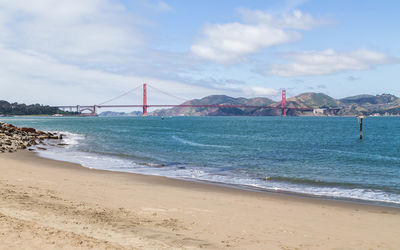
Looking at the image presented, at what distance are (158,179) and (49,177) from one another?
5.21 meters

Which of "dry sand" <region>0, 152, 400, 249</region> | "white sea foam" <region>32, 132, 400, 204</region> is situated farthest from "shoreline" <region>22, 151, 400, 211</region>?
"white sea foam" <region>32, 132, 400, 204</region>

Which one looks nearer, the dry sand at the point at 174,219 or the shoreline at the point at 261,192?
the dry sand at the point at 174,219

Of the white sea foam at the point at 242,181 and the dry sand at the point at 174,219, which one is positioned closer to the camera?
the dry sand at the point at 174,219

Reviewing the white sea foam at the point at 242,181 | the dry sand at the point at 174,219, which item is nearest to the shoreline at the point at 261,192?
the dry sand at the point at 174,219

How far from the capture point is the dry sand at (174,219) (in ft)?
22.1

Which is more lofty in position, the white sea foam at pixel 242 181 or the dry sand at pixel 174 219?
the dry sand at pixel 174 219

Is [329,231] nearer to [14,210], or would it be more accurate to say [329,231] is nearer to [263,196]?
[263,196]

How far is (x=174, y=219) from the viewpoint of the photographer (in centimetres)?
888

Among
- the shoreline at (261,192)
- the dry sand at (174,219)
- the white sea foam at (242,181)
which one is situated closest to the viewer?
the dry sand at (174,219)

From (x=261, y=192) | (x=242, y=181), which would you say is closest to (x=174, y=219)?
(x=261, y=192)

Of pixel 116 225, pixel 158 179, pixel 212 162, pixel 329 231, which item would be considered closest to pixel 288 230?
pixel 329 231

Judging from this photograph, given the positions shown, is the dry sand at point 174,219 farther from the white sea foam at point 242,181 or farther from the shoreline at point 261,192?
the white sea foam at point 242,181

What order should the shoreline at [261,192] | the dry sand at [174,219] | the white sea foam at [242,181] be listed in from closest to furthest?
the dry sand at [174,219] → the shoreline at [261,192] → the white sea foam at [242,181]

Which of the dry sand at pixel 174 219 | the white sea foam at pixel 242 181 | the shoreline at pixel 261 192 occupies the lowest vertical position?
the white sea foam at pixel 242 181
